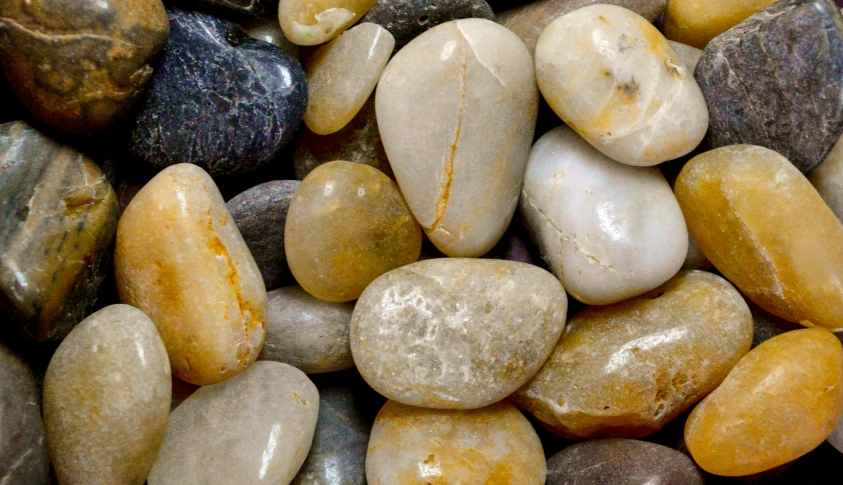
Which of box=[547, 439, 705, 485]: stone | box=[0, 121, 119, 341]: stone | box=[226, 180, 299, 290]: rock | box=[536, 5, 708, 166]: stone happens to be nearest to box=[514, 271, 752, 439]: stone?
box=[547, 439, 705, 485]: stone

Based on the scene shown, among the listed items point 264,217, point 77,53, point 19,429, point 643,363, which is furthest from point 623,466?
point 77,53

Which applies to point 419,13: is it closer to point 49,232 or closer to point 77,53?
point 77,53

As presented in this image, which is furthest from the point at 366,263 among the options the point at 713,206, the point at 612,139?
the point at 713,206

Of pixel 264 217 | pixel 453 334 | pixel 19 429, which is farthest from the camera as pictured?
pixel 264 217

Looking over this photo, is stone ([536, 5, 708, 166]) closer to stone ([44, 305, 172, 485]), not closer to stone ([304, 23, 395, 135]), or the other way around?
stone ([304, 23, 395, 135])

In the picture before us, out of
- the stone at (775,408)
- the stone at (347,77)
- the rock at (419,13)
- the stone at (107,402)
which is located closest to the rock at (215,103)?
the stone at (347,77)
